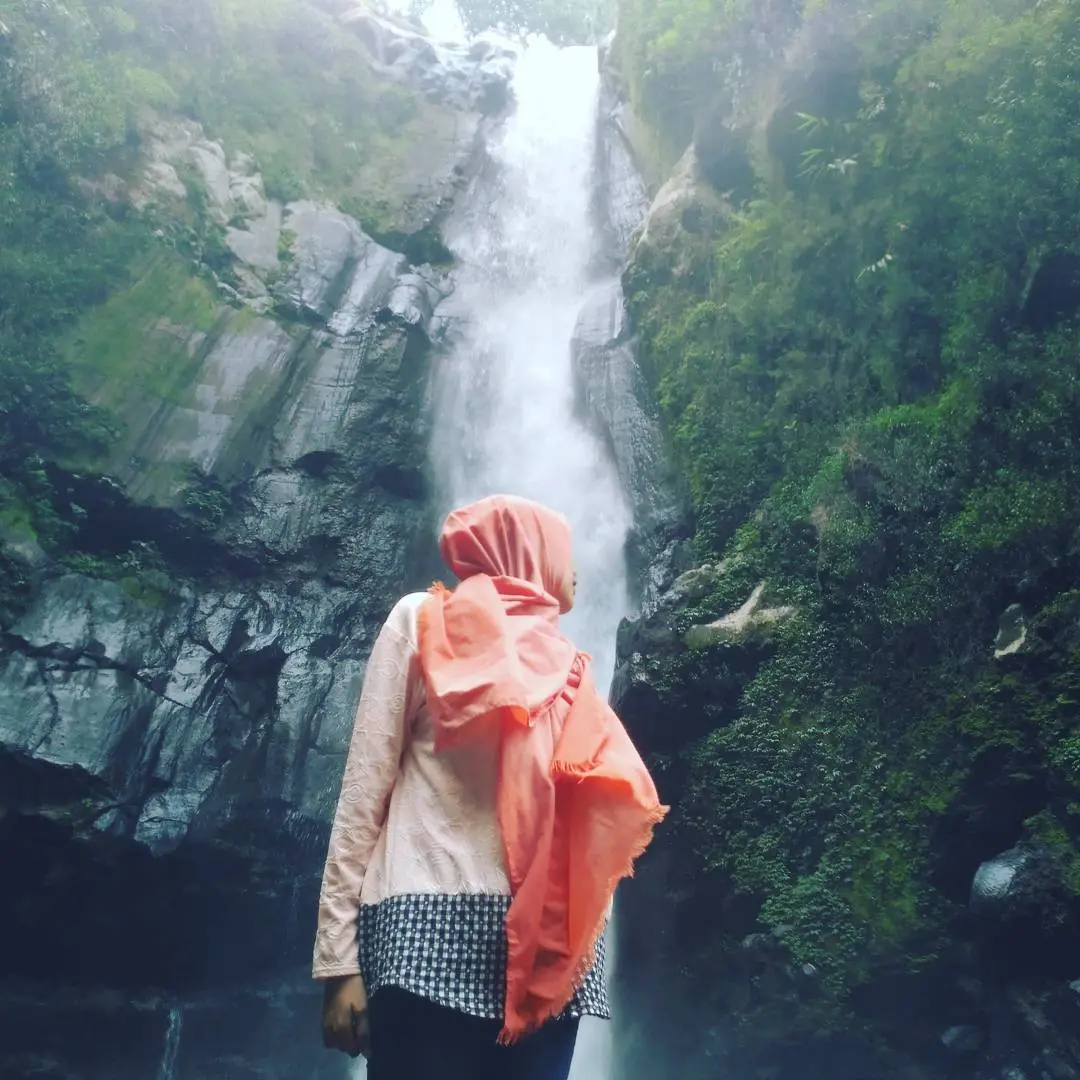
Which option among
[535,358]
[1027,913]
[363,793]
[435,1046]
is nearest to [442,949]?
[435,1046]

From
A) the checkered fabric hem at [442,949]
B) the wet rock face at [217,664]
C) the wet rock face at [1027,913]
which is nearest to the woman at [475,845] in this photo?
the checkered fabric hem at [442,949]

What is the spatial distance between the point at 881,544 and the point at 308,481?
16.0ft

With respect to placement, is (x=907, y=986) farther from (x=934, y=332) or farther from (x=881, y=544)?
(x=934, y=332)

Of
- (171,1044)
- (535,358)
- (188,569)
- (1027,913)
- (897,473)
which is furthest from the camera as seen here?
(535,358)

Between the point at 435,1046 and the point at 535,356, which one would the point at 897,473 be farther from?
the point at 535,356

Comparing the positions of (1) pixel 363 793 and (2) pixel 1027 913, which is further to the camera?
(2) pixel 1027 913

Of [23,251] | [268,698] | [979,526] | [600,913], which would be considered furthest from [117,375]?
[600,913]

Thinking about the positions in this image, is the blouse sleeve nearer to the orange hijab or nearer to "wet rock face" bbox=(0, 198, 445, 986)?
the orange hijab

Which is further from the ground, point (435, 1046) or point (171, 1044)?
point (435, 1046)

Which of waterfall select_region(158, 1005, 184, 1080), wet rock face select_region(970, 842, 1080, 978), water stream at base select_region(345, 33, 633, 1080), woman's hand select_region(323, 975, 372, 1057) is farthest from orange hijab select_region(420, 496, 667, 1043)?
waterfall select_region(158, 1005, 184, 1080)

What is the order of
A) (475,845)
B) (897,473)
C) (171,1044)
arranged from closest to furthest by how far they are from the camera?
(475,845) < (897,473) < (171,1044)

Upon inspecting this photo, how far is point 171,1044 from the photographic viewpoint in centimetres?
657

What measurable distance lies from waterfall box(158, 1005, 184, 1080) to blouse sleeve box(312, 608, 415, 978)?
5903 mm

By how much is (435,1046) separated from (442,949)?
17 cm
